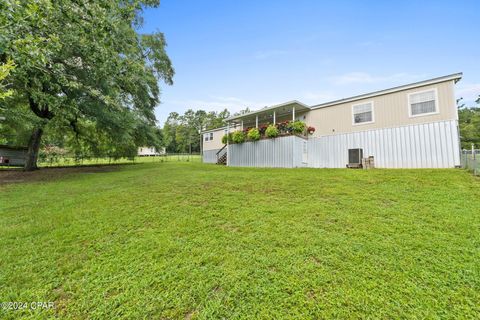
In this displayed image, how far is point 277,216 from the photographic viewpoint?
3424 mm

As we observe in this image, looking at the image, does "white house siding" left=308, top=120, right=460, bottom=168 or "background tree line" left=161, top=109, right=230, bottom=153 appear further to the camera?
"background tree line" left=161, top=109, right=230, bottom=153

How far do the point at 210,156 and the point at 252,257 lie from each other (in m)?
19.1

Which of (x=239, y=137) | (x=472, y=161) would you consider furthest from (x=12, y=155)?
(x=472, y=161)

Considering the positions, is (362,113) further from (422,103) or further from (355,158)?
(355,158)

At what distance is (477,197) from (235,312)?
17.4 feet

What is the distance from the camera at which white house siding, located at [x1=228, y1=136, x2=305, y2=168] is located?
11.0 meters

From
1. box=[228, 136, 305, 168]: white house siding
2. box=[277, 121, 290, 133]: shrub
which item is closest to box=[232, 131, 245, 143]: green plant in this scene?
box=[228, 136, 305, 168]: white house siding

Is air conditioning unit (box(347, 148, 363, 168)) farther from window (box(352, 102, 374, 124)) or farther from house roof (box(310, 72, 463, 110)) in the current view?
house roof (box(310, 72, 463, 110))

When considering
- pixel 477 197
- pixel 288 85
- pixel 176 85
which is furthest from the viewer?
pixel 176 85

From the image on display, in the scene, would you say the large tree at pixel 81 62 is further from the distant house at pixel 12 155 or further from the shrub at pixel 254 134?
the shrub at pixel 254 134

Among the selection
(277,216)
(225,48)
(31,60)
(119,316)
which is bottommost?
(119,316)

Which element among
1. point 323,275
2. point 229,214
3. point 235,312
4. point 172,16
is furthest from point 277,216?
point 172,16

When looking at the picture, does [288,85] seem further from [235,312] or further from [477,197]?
[235,312]

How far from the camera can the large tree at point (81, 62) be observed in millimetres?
2936
